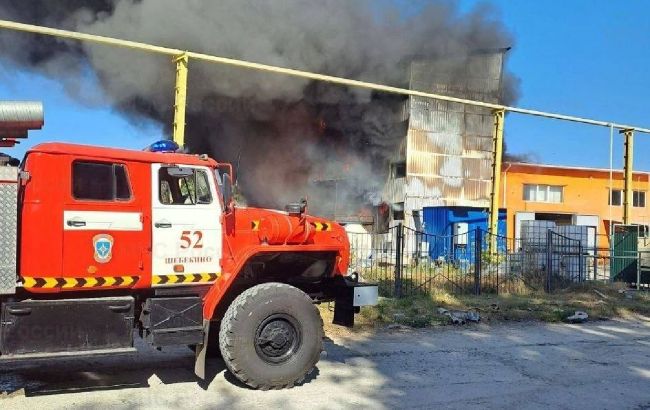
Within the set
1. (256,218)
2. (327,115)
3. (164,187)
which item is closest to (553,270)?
(256,218)

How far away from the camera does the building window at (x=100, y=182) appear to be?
16.3 ft

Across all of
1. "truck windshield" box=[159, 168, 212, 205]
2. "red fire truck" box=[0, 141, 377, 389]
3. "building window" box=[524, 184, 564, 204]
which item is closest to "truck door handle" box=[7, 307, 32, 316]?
"red fire truck" box=[0, 141, 377, 389]

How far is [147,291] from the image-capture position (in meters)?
5.32

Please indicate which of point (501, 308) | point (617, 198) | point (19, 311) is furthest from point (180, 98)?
point (617, 198)

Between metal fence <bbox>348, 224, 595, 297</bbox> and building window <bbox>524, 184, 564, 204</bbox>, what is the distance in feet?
56.9

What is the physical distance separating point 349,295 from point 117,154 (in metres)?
2.59

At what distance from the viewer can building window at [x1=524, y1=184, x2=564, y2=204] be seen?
30.9 metres

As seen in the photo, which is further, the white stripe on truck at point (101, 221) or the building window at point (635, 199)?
the building window at point (635, 199)

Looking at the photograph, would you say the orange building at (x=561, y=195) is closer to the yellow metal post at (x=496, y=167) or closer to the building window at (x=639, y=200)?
the building window at (x=639, y=200)

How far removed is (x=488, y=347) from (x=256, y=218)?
147 inches

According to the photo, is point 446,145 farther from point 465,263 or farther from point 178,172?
point 178,172

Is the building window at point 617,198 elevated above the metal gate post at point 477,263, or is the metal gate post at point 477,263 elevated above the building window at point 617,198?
the building window at point 617,198

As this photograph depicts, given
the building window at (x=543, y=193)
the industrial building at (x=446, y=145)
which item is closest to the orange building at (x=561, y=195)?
the building window at (x=543, y=193)

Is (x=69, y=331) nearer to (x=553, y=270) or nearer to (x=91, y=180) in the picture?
(x=91, y=180)
